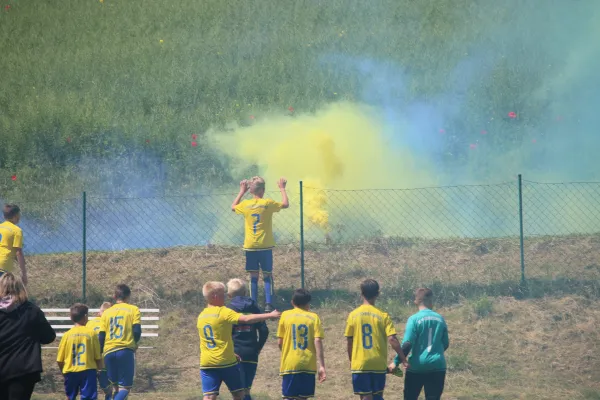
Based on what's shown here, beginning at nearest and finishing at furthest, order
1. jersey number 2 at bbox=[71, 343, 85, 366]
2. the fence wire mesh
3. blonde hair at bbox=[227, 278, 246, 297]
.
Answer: jersey number 2 at bbox=[71, 343, 85, 366]
blonde hair at bbox=[227, 278, 246, 297]
the fence wire mesh

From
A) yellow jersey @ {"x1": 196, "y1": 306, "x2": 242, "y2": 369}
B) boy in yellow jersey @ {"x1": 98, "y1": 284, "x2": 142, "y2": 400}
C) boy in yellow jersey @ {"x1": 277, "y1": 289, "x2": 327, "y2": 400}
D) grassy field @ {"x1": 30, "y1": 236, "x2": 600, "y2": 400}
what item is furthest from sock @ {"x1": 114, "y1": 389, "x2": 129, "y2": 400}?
boy in yellow jersey @ {"x1": 277, "y1": 289, "x2": 327, "y2": 400}

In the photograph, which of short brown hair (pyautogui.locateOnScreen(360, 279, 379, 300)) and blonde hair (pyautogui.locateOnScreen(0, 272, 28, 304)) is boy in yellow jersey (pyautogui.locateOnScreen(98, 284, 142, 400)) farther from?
short brown hair (pyautogui.locateOnScreen(360, 279, 379, 300))

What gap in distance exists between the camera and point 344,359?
1259 centimetres

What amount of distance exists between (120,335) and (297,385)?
238cm

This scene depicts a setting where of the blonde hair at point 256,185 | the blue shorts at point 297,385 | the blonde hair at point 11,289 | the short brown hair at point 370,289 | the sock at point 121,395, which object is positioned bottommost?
the sock at point 121,395

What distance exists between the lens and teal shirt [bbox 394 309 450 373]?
851 centimetres

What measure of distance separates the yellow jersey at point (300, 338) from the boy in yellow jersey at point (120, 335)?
2.07 metres

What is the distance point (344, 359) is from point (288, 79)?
1743 centimetres

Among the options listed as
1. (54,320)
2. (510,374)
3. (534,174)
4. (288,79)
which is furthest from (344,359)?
(288,79)

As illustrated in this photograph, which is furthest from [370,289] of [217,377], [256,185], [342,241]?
[342,241]

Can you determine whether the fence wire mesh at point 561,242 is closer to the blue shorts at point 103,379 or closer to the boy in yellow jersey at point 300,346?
the boy in yellow jersey at point 300,346

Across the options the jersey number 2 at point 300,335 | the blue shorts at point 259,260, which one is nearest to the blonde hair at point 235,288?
the jersey number 2 at point 300,335

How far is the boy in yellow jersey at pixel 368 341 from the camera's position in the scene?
855 cm

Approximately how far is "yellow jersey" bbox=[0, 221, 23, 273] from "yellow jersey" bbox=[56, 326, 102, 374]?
4.10 metres
